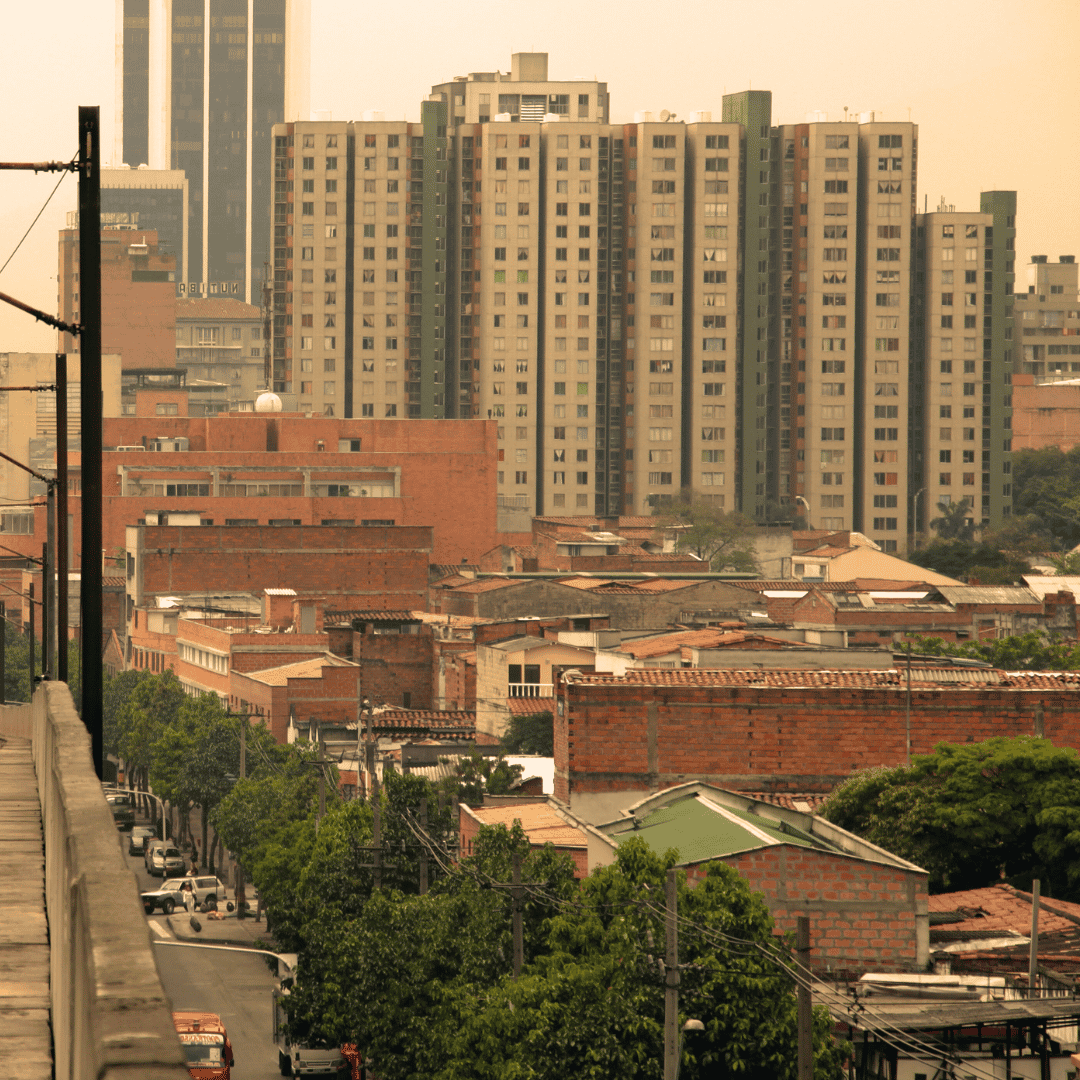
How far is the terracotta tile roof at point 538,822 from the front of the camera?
120 ft

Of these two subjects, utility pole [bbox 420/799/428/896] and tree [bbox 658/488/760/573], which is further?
tree [bbox 658/488/760/573]

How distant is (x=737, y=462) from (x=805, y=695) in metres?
129

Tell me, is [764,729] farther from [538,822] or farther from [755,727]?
[538,822]

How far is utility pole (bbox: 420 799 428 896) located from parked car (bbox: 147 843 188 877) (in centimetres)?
3157

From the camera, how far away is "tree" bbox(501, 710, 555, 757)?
208ft

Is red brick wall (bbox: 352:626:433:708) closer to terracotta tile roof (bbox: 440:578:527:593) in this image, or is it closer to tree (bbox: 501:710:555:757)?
terracotta tile roof (bbox: 440:578:527:593)

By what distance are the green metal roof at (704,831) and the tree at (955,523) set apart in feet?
429

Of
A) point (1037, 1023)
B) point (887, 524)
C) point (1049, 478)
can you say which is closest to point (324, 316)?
point (887, 524)

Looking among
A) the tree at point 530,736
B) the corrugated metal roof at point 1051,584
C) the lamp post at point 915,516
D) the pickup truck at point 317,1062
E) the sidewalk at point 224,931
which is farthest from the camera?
the lamp post at point 915,516

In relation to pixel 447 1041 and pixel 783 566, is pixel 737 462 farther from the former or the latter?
pixel 447 1041

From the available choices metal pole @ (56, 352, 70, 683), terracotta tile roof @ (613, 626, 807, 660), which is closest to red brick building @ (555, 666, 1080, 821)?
terracotta tile roof @ (613, 626, 807, 660)

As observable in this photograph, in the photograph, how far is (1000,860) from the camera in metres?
37.5

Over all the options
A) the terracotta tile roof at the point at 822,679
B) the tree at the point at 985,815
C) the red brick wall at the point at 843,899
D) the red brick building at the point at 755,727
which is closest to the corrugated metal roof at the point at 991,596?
the terracotta tile roof at the point at 822,679

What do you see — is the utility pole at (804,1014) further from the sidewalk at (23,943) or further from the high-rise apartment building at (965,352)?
the high-rise apartment building at (965,352)
